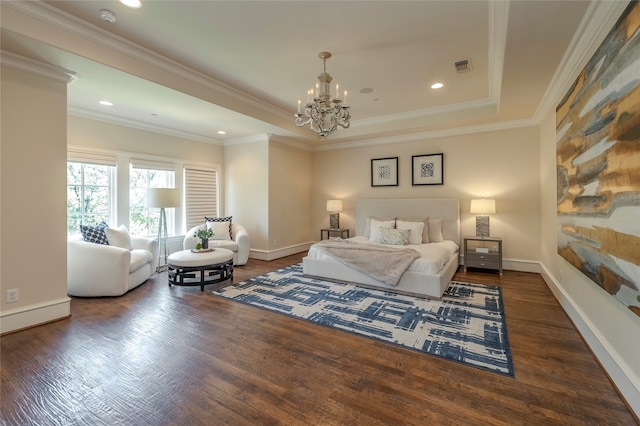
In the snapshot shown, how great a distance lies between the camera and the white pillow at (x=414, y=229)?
4961 mm

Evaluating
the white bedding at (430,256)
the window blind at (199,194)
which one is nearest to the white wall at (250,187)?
the window blind at (199,194)

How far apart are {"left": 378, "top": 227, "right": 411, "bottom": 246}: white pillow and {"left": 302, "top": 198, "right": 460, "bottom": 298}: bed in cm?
17

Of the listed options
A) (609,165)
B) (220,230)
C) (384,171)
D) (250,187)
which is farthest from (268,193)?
(609,165)

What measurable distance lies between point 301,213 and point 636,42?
5.81m

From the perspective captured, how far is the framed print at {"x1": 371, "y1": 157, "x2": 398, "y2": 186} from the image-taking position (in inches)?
238

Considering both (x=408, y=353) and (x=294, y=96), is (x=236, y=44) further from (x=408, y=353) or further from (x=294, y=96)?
(x=408, y=353)

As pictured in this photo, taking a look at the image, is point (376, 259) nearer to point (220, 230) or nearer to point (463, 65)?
point (463, 65)

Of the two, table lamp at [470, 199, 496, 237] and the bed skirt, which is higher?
table lamp at [470, 199, 496, 237]

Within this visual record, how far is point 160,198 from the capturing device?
476 cm

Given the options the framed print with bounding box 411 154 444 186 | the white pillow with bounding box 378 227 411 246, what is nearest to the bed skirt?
the white pillow with bounding box 378 227 411 246

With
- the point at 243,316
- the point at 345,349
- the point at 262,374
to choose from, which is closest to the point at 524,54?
the point at 345,349

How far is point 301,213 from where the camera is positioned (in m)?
6.88

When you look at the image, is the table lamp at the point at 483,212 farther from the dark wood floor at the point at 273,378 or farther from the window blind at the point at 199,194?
the window blind at the point at 199,194

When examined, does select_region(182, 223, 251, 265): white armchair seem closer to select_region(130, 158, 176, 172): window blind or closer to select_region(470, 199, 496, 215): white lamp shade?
select_region(130, 158, 176, 172): window blind
